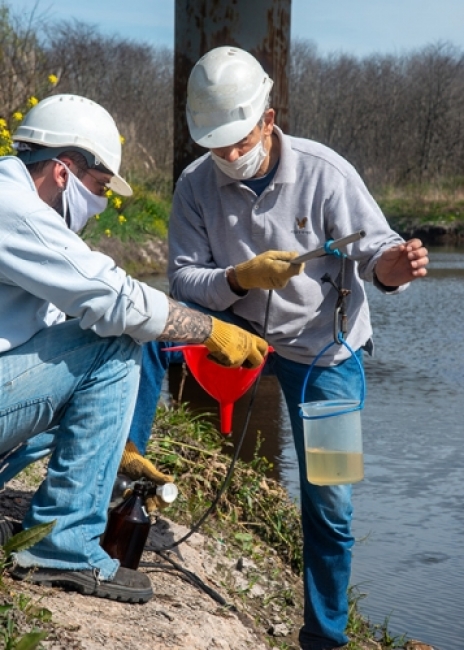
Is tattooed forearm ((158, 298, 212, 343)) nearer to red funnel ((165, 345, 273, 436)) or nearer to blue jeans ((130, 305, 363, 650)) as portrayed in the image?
blue jeans ((130, 305, 363, 650))

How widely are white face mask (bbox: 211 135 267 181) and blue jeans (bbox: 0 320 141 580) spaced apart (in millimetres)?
834

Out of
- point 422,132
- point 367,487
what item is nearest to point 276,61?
point 367,487

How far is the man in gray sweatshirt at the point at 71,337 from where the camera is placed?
3.27 m

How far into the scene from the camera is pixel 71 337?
3.44 metres

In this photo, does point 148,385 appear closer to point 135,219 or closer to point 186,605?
point 186,605

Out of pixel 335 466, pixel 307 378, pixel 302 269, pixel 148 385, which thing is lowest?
pixel 335 466

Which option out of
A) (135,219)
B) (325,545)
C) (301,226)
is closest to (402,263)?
(301,226)

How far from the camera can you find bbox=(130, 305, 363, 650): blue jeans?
4.02 m

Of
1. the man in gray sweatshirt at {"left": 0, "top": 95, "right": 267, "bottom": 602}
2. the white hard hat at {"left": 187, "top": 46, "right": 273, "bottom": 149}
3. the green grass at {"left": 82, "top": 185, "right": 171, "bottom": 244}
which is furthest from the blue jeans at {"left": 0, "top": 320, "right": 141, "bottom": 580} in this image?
the green grass at {"left": 82, "top": 185, "right": 171, "bottom": 244}

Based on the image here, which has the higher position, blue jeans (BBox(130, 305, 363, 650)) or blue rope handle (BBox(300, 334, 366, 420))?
blue rope handle (BBox(300, 334, 366, 420))

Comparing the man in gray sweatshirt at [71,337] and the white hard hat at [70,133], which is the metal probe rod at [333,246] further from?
the white hard hat at [70,133]

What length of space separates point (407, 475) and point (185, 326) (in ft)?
9.46

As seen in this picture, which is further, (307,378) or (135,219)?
(135,219)

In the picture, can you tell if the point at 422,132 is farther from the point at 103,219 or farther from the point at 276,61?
the point at 276,61
